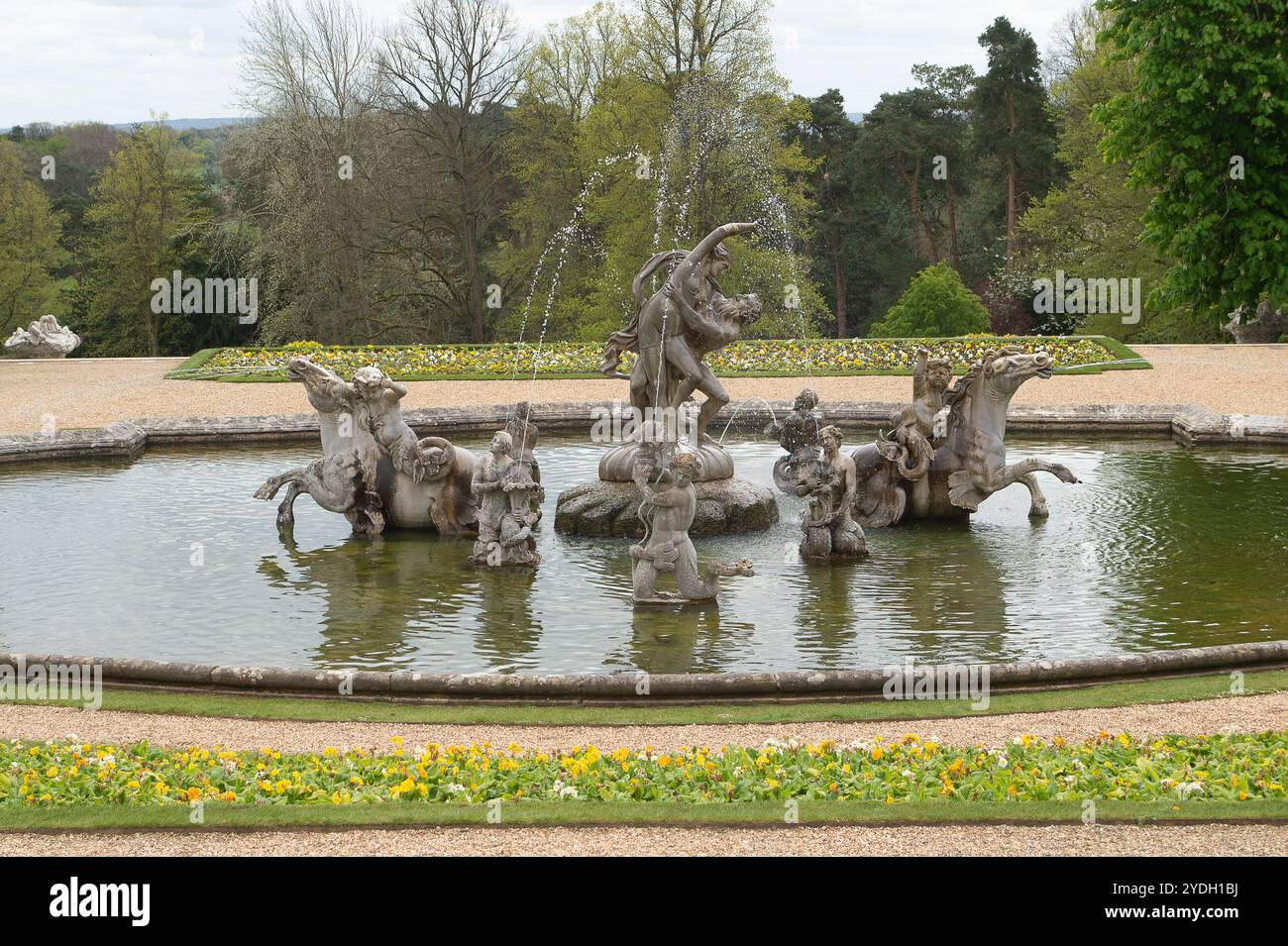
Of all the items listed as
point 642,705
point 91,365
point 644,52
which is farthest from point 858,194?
point 642,705

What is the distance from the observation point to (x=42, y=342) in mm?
42750

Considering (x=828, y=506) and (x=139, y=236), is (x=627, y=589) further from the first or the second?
(x=139, y=236)

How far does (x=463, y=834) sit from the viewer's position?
820 centimetres

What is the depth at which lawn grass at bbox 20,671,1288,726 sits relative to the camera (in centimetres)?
1065

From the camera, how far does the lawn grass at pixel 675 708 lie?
34.9 ft

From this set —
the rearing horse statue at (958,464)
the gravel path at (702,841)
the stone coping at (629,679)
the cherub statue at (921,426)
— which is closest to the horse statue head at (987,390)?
the rearing horse statue at (958,464)

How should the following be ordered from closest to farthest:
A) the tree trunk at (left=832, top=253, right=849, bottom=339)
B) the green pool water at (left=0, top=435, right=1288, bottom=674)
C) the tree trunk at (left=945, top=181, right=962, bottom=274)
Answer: the green pool water at (left=0, top=435, right=1288, bottom=674) < the tree trunk at (left=832, top=253, right=849, bottom=339) < the tree trunk at (left=945, top=181, right=962, bottom=274)

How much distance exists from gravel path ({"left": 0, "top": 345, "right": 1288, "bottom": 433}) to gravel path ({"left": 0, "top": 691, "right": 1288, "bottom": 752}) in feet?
56.9

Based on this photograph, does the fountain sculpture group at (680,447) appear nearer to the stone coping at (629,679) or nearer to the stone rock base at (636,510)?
the stone rock base at (636,510)

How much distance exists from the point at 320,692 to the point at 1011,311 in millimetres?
49373

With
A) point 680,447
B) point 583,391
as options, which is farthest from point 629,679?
point 583,391

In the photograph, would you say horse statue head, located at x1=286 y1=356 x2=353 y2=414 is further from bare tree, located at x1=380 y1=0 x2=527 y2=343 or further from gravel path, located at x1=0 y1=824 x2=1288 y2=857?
bare tree, located at x1=380 y1=0 x2=527 y2=343

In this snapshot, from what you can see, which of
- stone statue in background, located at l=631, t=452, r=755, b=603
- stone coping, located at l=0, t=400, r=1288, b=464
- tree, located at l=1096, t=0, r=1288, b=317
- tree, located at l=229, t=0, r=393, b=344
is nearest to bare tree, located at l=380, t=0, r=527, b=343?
tree, located at l=229, t=0, r=393, b=344

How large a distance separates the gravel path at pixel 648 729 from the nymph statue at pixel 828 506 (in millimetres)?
5698
